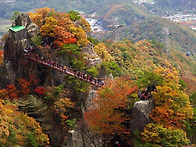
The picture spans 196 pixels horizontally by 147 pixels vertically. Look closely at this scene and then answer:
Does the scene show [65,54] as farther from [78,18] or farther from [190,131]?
[190,131]

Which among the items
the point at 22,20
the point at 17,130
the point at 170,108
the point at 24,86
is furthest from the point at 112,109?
the point at 22,20

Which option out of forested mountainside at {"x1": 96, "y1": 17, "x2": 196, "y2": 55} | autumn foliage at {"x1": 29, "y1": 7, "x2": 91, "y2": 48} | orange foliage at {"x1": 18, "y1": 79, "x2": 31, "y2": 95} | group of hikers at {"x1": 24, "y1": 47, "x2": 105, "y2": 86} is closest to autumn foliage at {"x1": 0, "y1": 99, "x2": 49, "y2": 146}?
orange foliage at {"x1": 18, "y1": 79, "x2": 31, "y2": 95}

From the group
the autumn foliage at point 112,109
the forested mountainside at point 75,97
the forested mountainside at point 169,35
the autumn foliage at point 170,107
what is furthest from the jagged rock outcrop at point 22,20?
the forested mountainside at point 169,35

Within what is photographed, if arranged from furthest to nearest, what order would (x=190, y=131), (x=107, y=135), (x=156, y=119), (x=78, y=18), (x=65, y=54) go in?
(x=78, y=18), (x=65, y=54), (x=107, y=135), (x=190, y=131), (x=156, y=119)

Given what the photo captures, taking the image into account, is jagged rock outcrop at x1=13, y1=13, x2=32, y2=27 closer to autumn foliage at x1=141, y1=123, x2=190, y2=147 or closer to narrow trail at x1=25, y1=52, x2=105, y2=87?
narrow trail at x1=25, y1=52, x2=105, y2=87

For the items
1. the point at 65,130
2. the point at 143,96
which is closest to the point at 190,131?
the point at 143,96

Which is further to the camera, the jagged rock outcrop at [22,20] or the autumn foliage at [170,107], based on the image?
the jagged rock outcrop at [22,20]

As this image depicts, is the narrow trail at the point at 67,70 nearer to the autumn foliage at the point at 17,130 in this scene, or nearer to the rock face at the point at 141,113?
the rock face at the point at 141,113

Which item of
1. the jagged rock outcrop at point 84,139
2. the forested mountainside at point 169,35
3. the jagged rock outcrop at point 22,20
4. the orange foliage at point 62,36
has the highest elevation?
the jagged rock outcrop at point 22,20
